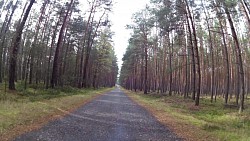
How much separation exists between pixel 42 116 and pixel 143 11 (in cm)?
3588

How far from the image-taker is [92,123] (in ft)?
37.8

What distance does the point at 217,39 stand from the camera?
149 ft

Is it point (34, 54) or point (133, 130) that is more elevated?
point (34, 54)

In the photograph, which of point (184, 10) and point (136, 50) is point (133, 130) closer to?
point (184, 10)

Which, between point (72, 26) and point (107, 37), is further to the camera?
point (107, 37)

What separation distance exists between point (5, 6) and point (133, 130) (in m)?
38.0

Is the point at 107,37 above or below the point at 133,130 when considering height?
above

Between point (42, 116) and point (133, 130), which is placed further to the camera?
point (42, 116)

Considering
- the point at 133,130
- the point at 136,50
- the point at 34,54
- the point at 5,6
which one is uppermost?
the point at 5,6

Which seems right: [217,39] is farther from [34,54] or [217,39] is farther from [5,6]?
[5,6]

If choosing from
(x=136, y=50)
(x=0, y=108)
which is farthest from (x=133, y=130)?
(x=136, y=50)

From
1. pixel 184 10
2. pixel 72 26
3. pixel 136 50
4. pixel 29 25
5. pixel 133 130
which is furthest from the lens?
pixel 136 50

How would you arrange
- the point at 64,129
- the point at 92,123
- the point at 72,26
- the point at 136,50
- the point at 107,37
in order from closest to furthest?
the point at 64,129 < the point at 92,123 < the point at 72,26 < the point at 136,50 < the point at 107,37

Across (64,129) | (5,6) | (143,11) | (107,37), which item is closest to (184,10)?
(64,129)
